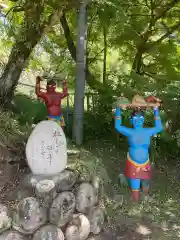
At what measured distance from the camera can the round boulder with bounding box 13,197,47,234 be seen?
3.73 m

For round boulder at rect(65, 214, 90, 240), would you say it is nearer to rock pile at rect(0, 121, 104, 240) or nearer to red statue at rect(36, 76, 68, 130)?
rock pile at rect(0, 121, 104, 240)

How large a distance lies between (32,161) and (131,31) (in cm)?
388

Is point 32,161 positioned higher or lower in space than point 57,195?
higher

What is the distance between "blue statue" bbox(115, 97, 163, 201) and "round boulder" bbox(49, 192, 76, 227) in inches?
54.3

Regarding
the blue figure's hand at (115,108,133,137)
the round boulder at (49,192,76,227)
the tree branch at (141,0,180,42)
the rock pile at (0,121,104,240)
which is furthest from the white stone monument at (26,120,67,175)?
the tree branch at (141,0,180,42)

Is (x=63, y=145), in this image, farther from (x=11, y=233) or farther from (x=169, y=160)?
(x=169, y=160)

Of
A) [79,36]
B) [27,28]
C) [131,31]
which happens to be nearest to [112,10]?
[131,31]

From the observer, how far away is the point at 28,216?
3732mm

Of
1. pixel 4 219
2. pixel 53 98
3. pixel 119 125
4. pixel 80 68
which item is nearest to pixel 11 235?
pixel 4 219

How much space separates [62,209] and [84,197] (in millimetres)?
343

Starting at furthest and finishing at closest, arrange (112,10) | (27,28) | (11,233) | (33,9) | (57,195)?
(112,10) < (27,28) < (33,9) < (57,195) < (11,233)

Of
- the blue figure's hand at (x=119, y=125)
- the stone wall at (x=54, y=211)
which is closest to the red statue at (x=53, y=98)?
the blue figure's hand at (x=119, y=125)

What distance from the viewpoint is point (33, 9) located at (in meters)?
5.27

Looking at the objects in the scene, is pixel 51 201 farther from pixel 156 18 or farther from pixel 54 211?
pixel 156 18
